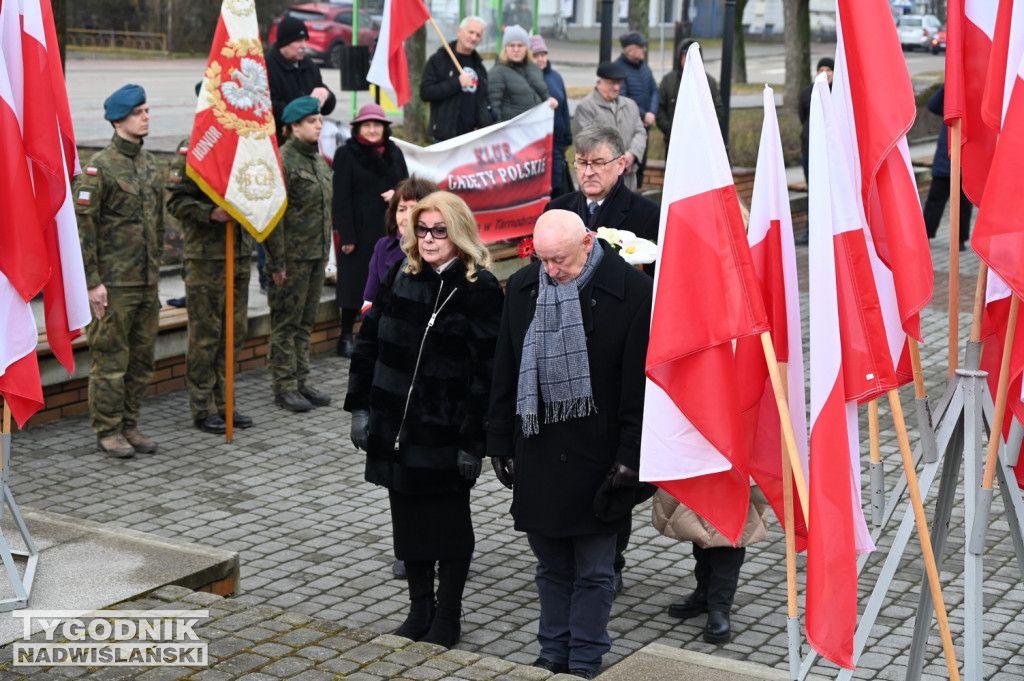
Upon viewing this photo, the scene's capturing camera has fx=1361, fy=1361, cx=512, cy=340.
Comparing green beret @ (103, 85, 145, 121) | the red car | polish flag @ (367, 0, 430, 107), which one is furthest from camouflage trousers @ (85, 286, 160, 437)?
the red car

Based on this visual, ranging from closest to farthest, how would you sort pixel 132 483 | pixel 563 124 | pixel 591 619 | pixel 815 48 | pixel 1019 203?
pixel 1019 203 → pixel 591 619 → pixel 132 483 → pixel 563 124 → pixel 815 48

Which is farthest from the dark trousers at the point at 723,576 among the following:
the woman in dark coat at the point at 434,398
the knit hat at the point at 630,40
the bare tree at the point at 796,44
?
the bare tree at the point at 796,44

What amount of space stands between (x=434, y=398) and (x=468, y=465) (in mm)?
319

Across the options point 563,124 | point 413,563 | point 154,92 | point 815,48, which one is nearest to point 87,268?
point 413,563

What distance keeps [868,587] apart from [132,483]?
13.5 feet

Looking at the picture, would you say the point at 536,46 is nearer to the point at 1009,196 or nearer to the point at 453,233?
the point at 453,233

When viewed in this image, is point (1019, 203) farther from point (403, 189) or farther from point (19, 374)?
point (19, 374)

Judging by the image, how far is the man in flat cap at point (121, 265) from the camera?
310 inches

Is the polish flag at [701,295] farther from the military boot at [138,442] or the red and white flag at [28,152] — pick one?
the military boot at [138,442]

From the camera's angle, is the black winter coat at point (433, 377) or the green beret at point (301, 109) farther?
the green beret at point (301, 109)

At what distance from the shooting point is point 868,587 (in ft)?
21.0

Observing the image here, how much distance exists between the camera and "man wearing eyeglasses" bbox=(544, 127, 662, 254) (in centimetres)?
642

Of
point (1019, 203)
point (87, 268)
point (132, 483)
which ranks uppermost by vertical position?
point (1019, 203)

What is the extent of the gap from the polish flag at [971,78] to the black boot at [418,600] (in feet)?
8.87
